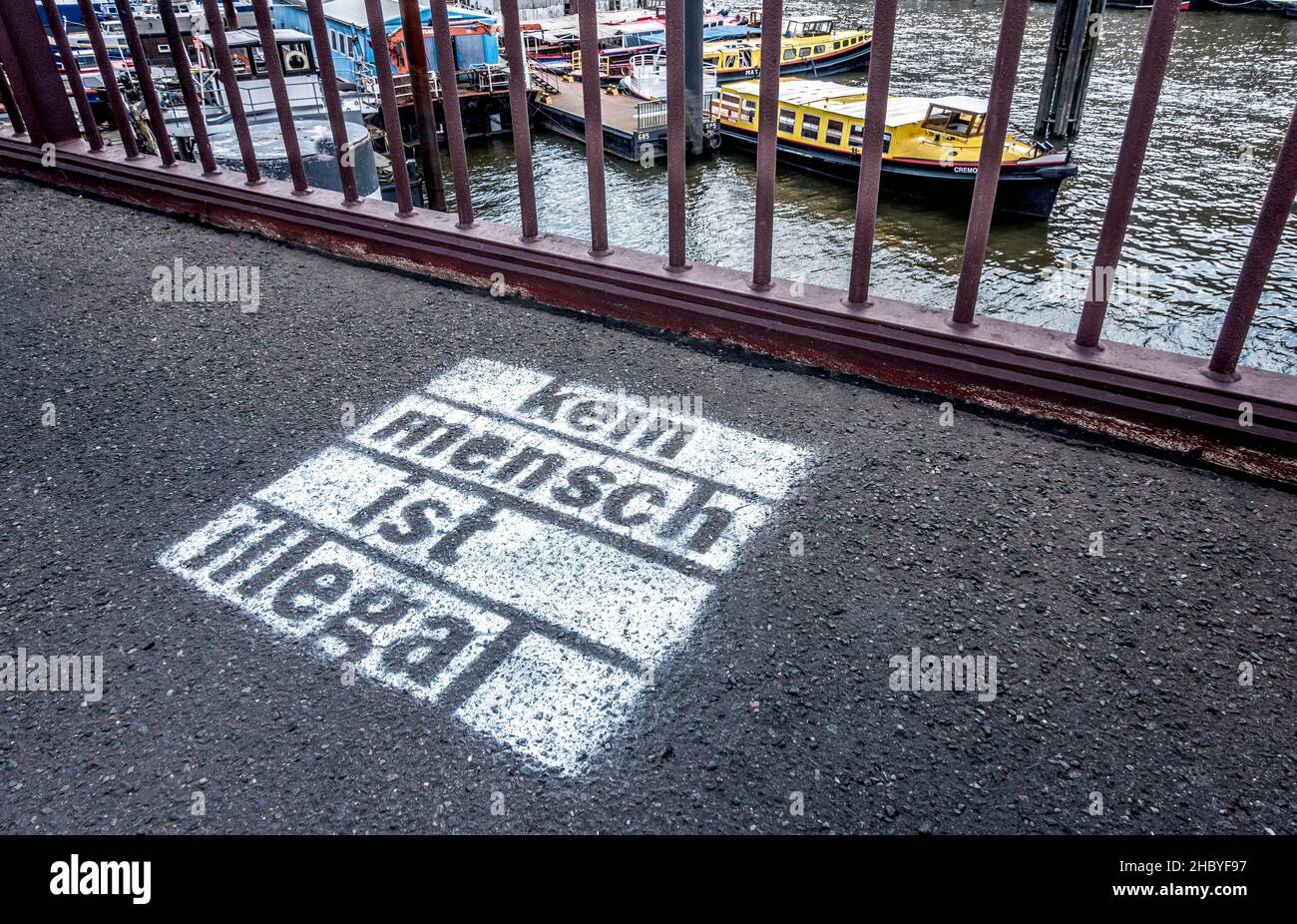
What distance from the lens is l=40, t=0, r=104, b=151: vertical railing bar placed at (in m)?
5.37

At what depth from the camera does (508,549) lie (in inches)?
123

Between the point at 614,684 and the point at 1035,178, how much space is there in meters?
22.3

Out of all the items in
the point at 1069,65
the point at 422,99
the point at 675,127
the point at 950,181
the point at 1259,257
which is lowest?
the point at 950,181

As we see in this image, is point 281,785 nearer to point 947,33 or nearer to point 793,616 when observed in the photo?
point 793,616

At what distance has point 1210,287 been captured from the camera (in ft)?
61.0

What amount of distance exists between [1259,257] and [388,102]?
417 cm

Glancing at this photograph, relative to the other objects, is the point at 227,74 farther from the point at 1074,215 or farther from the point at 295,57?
the point at 1074,215

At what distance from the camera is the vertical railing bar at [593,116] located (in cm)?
386

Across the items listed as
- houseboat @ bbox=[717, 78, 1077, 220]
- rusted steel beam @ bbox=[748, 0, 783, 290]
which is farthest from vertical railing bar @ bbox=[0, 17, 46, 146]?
houseboat @ bbox=[717, 78, 1077, 220]

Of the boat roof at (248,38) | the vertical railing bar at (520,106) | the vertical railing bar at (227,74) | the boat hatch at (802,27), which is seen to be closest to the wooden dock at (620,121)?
the boat roof at (248,38)

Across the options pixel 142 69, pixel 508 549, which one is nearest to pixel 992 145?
pixel 508 549

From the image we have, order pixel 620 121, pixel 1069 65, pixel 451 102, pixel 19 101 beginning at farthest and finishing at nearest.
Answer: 1. pixel 620 121
2. pixel 1069 65
3. pixel 19 101
4. pixel 451 102

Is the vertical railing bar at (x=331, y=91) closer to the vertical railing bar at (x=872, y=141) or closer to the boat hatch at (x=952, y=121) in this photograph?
the vertical railing bar at (x=872, y=141)
